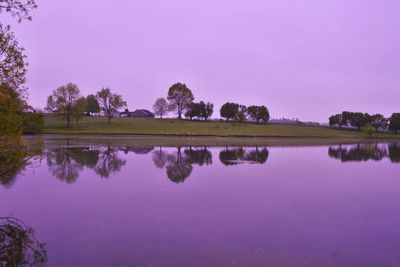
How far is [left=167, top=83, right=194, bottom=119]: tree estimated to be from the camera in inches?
5079

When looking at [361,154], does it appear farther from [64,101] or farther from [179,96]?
[179,96]

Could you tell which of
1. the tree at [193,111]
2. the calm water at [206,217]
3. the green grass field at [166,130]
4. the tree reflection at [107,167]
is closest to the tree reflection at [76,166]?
the tree reflection at [107,167]

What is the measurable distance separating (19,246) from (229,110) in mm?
144357

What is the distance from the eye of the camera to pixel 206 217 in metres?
13.3

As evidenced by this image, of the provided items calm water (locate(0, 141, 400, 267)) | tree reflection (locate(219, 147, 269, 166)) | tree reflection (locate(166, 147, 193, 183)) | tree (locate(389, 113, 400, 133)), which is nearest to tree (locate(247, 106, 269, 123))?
tree (locate(389, 113, 400, 133))

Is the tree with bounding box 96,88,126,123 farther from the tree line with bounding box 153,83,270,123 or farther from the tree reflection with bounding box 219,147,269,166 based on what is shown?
the tree reflection with bounding box 219,147,269,166

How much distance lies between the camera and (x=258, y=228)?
1214cm

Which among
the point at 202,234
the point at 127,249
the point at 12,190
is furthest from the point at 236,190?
the point at 12,190

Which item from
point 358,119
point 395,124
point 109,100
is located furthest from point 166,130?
point 395,124

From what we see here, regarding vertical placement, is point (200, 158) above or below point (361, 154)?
above

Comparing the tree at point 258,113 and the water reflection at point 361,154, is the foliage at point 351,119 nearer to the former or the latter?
the tree at point 258,113

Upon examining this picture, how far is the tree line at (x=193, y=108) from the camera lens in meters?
130

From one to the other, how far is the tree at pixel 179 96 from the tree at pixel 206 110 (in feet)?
48.4

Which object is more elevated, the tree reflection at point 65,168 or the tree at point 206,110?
the tree at point 206,110
